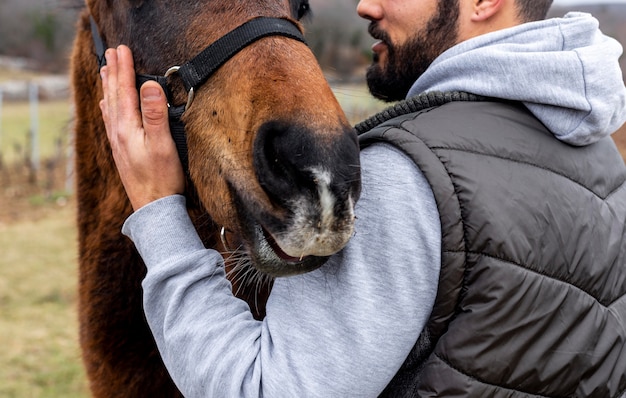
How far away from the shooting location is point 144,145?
1.88 m

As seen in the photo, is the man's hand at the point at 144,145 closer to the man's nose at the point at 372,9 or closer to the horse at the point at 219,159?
the horse at the point at 219,159

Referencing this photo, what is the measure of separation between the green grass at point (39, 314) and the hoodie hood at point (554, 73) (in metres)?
2.83

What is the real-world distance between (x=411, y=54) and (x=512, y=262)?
89 centimetres

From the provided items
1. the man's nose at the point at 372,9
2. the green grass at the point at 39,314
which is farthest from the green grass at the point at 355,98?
the green grass at the point at 39,314

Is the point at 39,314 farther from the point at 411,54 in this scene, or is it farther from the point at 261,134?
the point at 261,134

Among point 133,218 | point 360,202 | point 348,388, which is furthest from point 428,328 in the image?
point 133,218

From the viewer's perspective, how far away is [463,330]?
1.40 m

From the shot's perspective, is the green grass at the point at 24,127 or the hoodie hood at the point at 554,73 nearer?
the hoodie hood at the point at 554,73

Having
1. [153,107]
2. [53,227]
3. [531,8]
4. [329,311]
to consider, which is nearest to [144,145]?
[153,107]

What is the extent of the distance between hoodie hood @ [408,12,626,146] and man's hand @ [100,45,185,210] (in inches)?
32.0

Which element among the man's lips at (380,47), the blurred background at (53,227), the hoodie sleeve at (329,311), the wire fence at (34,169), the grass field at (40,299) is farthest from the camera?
the wire fence at (34,169)

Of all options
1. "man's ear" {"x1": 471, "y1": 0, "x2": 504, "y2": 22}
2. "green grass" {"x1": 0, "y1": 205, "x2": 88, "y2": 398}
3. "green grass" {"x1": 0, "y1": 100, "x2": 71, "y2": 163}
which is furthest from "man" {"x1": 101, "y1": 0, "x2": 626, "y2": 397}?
"green grass" {"x1": 0, "y1": 100, "x2": 71, "y2": 163}

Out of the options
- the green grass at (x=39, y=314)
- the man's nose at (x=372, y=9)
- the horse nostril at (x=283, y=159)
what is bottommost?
the green grass at (x=39, y=314)

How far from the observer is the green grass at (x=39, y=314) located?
5.49m
